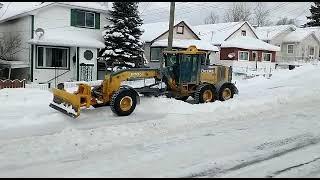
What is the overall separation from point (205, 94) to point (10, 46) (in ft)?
53.9

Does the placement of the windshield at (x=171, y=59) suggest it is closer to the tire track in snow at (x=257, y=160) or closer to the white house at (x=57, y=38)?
the tire track in snow at (x=257, y=160)

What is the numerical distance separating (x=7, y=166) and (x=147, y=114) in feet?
21.1

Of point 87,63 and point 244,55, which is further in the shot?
point 244,55

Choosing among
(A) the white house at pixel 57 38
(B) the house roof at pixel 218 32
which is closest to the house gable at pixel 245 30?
(B) the house roof at pixel 218 32

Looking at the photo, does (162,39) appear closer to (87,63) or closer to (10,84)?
(87,63)

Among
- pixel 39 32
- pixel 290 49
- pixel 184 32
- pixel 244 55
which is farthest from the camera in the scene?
pixel 290 49

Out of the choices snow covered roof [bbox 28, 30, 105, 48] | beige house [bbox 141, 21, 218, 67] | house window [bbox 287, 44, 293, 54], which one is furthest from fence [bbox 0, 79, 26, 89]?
house window [bbox 287, 44, 293, 54]

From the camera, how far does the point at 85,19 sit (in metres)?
28.4

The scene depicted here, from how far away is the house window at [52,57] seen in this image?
26375 mm

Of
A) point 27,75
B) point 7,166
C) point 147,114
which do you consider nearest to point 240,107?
point 147,114

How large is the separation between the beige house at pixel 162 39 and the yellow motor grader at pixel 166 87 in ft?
56.0

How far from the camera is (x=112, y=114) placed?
13438 mm

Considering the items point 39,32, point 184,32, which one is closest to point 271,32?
point 184,32

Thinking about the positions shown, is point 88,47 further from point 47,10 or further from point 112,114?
point 112,114
